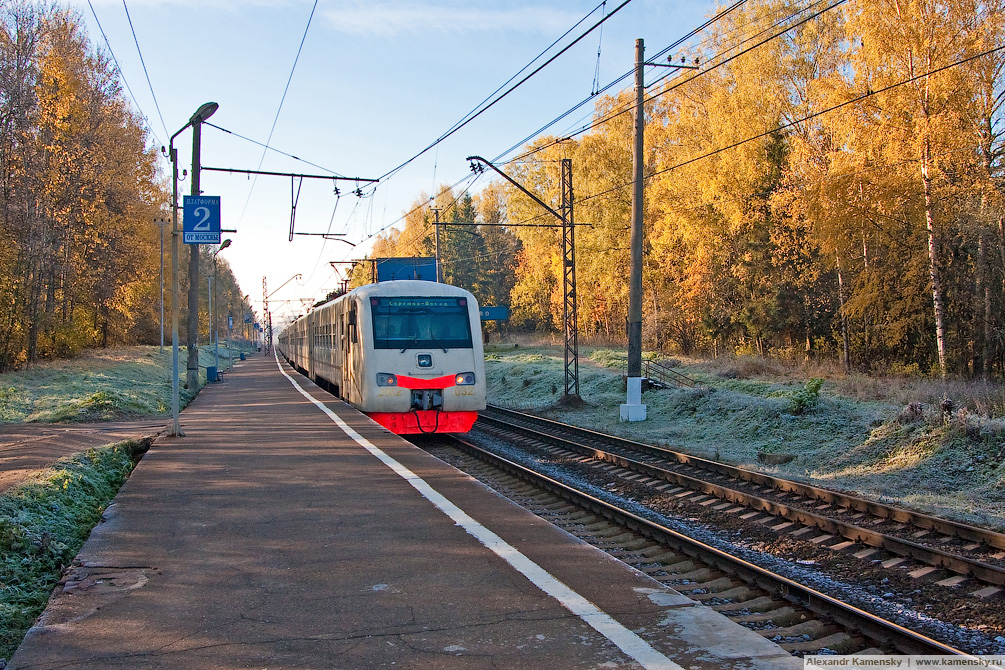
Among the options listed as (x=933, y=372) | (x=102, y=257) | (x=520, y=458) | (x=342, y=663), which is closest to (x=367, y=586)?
(x=342, y=663)

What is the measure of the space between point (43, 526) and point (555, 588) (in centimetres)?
464

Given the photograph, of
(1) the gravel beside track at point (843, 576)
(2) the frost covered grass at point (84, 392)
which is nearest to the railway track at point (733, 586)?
(1) the gravel beside track at point (843, 576)

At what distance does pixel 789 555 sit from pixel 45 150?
2820cm

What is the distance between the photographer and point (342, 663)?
3.68 meters

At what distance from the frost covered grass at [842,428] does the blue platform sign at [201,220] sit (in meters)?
8.96

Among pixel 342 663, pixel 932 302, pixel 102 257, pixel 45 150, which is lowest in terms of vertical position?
pixel 342 663

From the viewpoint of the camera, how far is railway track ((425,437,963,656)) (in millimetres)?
4917

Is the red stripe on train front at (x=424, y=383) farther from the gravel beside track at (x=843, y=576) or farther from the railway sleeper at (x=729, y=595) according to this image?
the railway sleeper at (x=729, y=595)

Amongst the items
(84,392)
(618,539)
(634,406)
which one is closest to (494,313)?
(634,406)

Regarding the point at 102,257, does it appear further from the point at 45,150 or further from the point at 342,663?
the point at 342,663

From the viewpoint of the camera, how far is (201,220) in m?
12.9

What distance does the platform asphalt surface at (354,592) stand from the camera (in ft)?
12.5

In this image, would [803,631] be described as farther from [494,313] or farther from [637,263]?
[494,313]

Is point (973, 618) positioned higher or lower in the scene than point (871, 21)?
lower
